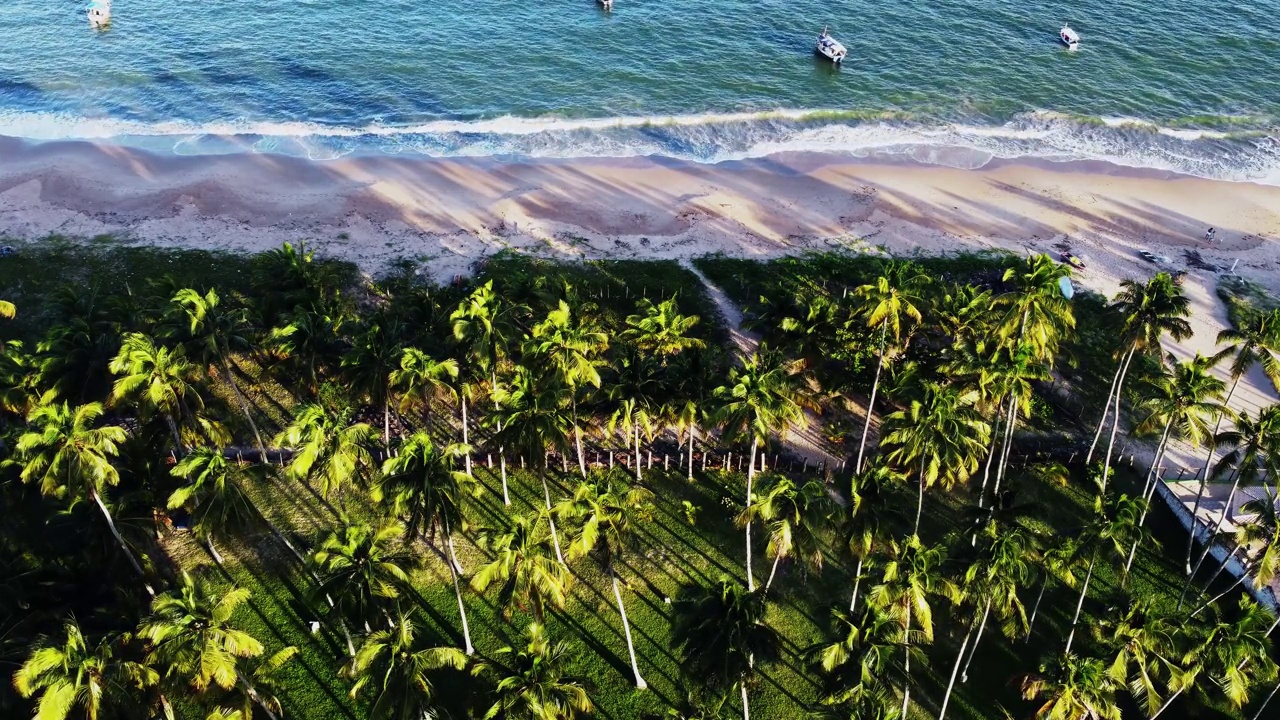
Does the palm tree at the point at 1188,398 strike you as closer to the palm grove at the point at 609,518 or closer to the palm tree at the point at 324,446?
the palm grove at the point at 609,518

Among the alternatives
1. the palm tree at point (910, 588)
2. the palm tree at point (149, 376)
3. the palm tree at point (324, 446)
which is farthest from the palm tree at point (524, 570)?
the palm tree at point (149, 376)

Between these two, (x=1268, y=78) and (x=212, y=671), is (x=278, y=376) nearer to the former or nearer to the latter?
(x=212, y=671)

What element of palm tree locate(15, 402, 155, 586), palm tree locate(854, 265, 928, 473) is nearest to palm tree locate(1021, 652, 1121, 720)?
palm tree locate(854, 265, 928, 473)

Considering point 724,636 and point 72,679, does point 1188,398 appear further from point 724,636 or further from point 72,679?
point 72,679

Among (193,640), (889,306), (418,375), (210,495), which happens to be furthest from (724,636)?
(889,306)

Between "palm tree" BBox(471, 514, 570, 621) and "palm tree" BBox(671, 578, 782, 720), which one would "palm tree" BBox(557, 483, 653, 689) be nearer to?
"palm tree" BBox(471, 514, 570, 621)

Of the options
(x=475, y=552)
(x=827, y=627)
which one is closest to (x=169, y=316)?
(x=475, y=552)
